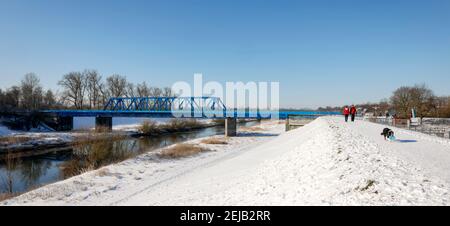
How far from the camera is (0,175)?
18328 mm

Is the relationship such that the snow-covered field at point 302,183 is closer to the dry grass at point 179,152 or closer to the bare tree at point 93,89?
the dry grass at point 179,152

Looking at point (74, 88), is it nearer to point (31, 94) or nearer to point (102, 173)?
point (31, 94)

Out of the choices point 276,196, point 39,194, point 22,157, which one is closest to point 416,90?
point 276,196

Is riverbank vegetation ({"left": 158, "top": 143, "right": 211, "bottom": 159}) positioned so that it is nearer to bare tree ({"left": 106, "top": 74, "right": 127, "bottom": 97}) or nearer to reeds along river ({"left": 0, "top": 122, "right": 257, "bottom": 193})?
reeds along river ({"left": 0, "top": 122, "right": 257, "bottom": 193})

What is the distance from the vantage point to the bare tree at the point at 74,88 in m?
70.8

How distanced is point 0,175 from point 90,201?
12858mm

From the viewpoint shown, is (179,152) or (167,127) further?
(167,127)

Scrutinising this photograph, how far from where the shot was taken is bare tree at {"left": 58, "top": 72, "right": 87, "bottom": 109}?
70.8m

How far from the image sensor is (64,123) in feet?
185

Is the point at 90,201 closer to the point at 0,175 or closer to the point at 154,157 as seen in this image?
the point at 154,157

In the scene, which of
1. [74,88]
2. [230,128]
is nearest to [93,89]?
[74,88]

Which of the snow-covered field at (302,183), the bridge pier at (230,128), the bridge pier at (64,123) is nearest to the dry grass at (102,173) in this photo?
the snow-covered field at (302,183)

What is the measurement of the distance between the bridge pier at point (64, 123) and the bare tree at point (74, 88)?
16.6m

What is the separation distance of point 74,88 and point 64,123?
19909mm
